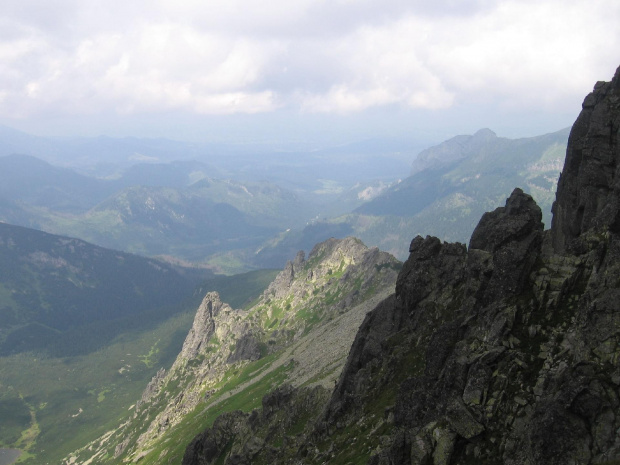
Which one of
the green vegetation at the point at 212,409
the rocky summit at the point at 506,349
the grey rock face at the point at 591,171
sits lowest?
the green vegetation at the point at 212,409

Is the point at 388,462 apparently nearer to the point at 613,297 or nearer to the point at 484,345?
the point at 484,345

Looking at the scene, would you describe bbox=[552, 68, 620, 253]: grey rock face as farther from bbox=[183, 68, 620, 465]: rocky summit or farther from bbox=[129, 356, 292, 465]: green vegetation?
bbox=[129, 356, 292, 465]: green vegetation

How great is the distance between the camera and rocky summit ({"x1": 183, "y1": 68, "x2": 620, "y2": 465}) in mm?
27453

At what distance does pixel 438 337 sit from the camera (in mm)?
44938

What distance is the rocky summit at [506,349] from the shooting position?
1081 inches

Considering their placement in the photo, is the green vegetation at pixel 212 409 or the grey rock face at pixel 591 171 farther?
the green vegetation at pixel 212 409

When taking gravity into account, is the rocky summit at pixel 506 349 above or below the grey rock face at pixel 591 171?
below

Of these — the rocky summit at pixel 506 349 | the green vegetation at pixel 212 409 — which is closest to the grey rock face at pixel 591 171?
the rocky summit at pixel 506 349

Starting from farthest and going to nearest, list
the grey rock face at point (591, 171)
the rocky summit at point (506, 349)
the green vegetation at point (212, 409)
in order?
the green vegetation at point (212, 409) < the grey rock face at point (591, 171) < the rocky summit at point (506, 349)

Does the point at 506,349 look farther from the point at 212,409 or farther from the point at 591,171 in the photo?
the point at 212,409

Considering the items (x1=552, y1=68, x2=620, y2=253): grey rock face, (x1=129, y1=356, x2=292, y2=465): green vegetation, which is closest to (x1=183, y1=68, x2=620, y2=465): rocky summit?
(x1=552, y1=68, x2=620, y2=253): grey rock face

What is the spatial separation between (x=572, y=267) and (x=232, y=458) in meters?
60.2

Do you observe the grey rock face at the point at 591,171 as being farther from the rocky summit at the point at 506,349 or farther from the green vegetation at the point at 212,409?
the green vegetation at the point at 212,409

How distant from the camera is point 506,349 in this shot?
113ft
